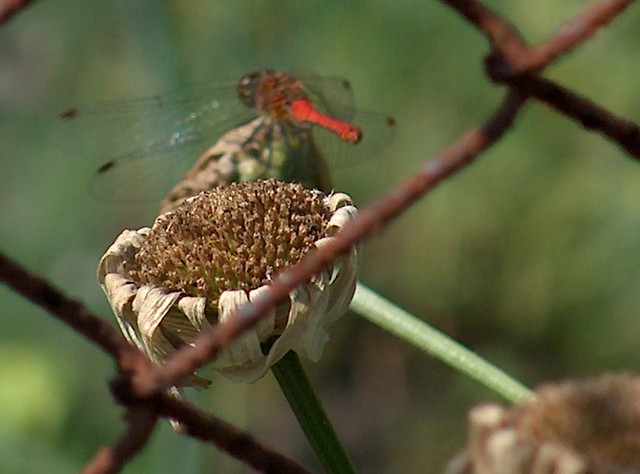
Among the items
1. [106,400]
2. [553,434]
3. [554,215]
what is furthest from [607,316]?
[553,434]

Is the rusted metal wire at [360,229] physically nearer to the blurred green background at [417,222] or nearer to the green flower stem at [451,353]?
the green flower stem at [451,353]

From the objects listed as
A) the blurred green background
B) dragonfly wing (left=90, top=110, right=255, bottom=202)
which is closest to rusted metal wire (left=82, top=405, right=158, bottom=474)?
dragonfly wing (left=90, top=110, right=255, bottom=202)

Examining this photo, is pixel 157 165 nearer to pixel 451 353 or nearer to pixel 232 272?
pixel 232 272

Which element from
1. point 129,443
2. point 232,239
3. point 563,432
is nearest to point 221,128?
point 232,239

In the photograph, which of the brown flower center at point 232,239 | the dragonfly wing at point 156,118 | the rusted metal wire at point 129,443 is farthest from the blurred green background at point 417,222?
the rusted metal wire at point 129,443

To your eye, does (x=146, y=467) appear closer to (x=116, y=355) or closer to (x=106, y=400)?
(x=106, y=400)

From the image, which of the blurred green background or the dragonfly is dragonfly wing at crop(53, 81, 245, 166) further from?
the blurred green background

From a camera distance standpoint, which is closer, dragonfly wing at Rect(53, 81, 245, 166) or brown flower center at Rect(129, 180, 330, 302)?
brown flower center at Rect(129, 180, 330, 302)
